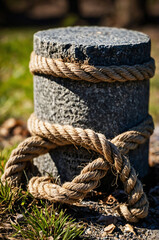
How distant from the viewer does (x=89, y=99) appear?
2.05 meters

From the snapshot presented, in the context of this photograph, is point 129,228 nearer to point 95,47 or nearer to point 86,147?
point 86,147

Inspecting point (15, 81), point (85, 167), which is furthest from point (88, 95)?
point (15, 81)

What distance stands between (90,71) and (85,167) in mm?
542

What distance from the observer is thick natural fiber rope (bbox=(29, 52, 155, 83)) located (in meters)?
1.95

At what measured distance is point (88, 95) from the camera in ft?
6.70

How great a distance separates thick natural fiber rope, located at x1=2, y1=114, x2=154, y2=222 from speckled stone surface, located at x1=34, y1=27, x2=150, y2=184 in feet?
0.28

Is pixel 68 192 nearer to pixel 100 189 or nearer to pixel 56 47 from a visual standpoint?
pixel 100 189

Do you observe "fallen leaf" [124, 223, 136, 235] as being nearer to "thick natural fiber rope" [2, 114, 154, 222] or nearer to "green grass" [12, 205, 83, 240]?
"thick natural fiber rope" [2, 114, 154, 222]

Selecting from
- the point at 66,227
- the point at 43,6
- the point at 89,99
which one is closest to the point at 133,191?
the point at 66,227

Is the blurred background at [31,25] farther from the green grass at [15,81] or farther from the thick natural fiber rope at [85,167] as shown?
the thick natural fiber rope at [85,167]

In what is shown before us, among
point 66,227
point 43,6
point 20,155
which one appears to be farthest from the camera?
point 43,6

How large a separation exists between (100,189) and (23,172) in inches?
20.3

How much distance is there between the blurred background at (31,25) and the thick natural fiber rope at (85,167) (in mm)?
1472

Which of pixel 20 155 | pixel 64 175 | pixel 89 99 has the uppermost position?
pixel 89 99
